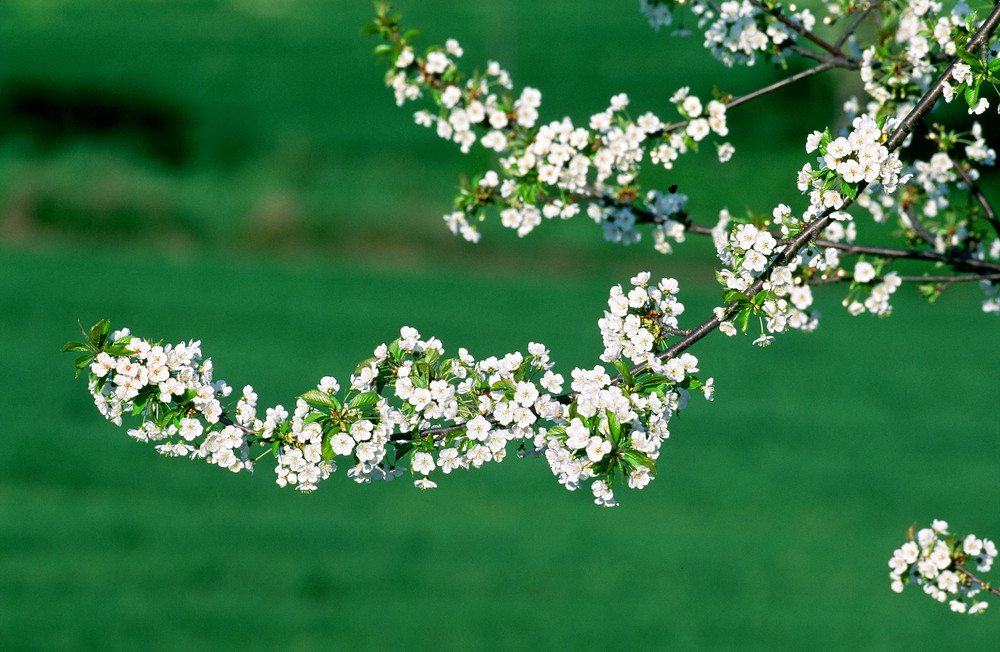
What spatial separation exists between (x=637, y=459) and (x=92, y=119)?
105 ft

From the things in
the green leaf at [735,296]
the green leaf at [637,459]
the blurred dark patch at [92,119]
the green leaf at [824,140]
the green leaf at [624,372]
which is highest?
the blurred dark patch at [92,119]

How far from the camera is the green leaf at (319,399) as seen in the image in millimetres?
3034

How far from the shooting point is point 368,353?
17.9 meters

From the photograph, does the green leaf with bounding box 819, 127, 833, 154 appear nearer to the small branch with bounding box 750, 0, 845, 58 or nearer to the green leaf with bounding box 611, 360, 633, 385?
the green leaf with bounding box 611, 360, 633, 385

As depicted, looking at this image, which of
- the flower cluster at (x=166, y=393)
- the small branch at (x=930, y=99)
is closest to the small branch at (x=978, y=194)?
the small branch at (x=930, y=99)

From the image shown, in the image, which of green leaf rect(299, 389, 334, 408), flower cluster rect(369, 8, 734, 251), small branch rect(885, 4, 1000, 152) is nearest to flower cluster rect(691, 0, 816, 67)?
A: flower cluster rect(369, 8, 734, 251)

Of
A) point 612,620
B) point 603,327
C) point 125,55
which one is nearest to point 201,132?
point 125,55

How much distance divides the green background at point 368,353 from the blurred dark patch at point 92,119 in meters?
0.56

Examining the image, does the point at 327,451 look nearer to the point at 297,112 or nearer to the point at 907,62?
the point at 907,62

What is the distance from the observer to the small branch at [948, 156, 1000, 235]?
425 centimetres

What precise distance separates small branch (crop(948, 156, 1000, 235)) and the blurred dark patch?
27.1m

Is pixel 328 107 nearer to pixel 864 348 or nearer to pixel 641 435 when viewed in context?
pixel 864 348

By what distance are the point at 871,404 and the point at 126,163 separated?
67.1 ft

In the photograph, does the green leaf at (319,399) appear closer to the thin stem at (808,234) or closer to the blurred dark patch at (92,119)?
the thin stem at (808,234)
